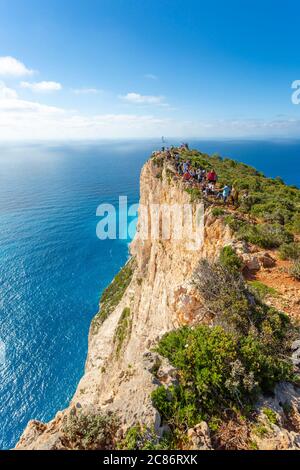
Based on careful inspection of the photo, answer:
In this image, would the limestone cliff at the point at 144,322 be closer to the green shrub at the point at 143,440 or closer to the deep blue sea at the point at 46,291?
the green shrub at the point at 143,440

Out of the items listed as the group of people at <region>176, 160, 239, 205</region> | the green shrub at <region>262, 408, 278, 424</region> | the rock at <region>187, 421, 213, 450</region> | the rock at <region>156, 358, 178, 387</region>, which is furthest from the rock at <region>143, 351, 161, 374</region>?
the group of people at <region>176, 160, 239, 205</region>

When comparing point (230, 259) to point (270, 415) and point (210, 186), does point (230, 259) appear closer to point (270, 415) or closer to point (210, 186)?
point (270, 415)

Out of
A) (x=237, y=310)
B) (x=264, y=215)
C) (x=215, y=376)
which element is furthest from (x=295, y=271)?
(x=215, y=376)

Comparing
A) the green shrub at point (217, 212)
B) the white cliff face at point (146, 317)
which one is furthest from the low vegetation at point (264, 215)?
the white cliff face at point (146, 317)

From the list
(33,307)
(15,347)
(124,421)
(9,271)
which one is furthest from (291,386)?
(9,271)

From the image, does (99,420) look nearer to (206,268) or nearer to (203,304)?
(203,304)

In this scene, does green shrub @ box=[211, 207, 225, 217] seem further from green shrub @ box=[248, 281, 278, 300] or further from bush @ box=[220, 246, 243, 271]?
green shrub @ box=[248, 281, 278, 300]
